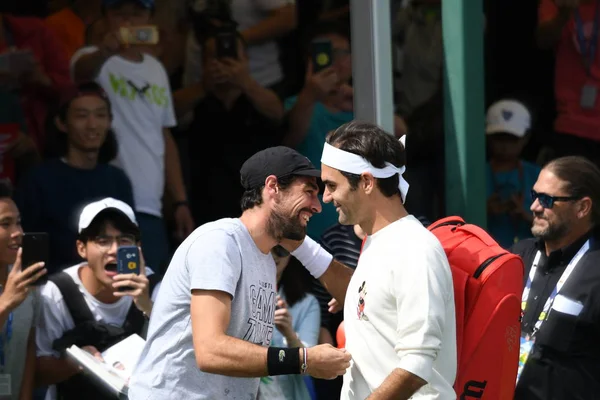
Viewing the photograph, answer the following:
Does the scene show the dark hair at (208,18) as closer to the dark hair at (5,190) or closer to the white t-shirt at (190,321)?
the dark hair at (5,190)

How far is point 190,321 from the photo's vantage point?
3873mm

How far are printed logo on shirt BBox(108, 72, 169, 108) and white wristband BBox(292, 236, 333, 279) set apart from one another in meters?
2.35

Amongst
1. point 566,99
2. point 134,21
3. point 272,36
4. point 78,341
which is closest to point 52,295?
point 78,341

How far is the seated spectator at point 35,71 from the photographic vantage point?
6.27m

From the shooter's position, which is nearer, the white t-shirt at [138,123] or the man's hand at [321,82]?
the white t-shirt at [138,123]

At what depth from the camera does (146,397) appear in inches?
153

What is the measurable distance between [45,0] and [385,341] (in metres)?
3.92

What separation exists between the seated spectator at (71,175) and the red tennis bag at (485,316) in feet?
8.64

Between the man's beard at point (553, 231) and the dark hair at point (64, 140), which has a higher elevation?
the dark hair at point (64, 140)

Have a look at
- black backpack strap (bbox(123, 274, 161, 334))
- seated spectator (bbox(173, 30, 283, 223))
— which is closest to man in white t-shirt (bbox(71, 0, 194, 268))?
seated spectator (bbox(173, 30, 283, 223))

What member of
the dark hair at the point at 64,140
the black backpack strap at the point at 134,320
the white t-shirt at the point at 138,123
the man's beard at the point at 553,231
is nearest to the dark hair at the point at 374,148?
the man's beard at the point at 553,231

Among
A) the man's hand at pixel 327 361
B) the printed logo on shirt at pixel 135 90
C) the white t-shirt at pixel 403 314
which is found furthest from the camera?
the printed logo on shirt at pixel 135 90

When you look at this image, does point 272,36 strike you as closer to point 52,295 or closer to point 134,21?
point 134,21

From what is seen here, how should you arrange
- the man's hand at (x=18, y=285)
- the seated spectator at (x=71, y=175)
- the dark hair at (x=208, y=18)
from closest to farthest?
the man's hand at (x=18, y=285) → the seated spectator at (x=71, y=175) → the dark hair at (x=208, y=18)
